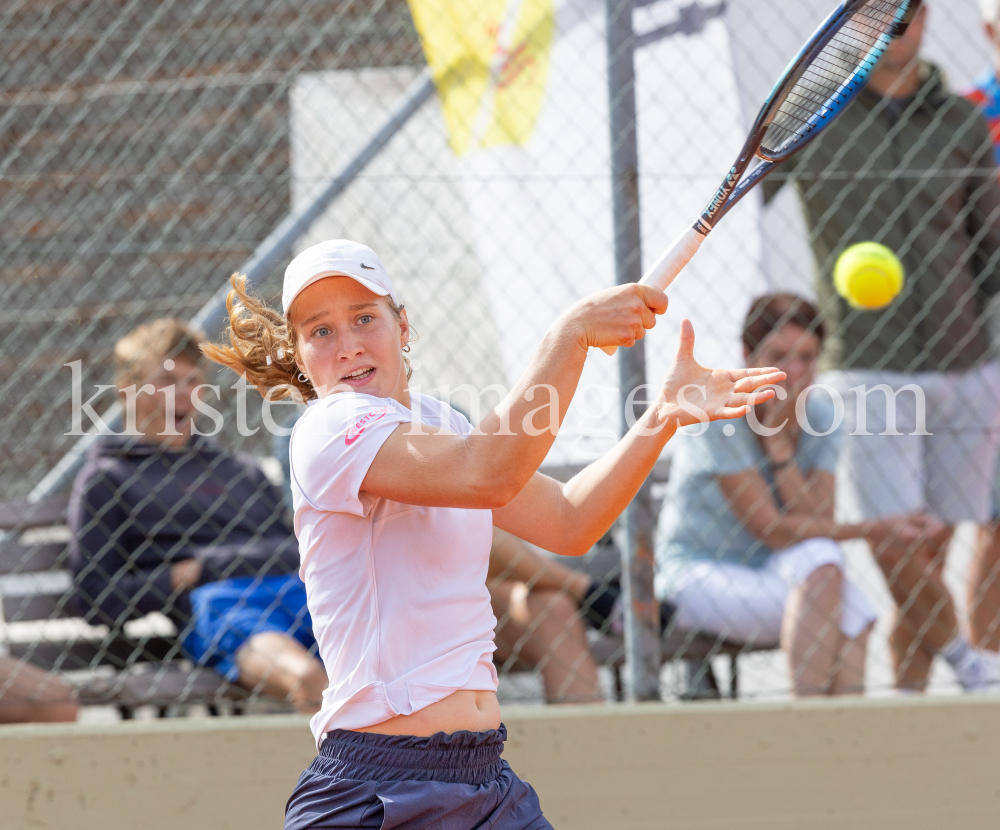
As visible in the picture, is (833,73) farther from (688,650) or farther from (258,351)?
(688,650)

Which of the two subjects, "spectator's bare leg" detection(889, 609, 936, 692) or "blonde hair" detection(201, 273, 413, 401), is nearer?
"blonde hair" detection(201, 273, 413, 401)

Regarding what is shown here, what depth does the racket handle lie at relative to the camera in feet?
5.41

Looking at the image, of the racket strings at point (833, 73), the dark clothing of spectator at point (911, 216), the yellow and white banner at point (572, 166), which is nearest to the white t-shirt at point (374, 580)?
the racket strings at point (833, 73)

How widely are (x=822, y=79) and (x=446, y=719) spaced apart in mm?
1372

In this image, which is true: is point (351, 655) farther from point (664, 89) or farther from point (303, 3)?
point (303, 3)

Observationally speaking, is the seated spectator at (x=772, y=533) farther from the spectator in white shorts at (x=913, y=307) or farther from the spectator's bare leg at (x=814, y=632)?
the spectator in white shorts at (x=913, y=307)

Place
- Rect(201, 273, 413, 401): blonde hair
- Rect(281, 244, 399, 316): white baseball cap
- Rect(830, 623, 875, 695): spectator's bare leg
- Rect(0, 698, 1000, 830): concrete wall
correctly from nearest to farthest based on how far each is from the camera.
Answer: Rect(281, 244, 399, 316): white baseball cap < Rect(201, 273, 413, 401): blonde hair < Rect(0, 698, 1000, 830): concrete wall < Rect(830, 623, 875, 695): spectator's bare leg

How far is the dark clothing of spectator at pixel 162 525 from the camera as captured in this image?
9.90ft

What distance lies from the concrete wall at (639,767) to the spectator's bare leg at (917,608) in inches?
12.7

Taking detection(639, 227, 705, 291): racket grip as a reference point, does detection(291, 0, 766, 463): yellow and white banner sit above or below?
above

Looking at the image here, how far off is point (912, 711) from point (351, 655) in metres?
1.99

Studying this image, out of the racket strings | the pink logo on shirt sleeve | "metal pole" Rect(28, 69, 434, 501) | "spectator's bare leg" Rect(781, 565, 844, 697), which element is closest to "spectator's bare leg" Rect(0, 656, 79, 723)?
"metal pole" Rect(28, 69, 434, 501)

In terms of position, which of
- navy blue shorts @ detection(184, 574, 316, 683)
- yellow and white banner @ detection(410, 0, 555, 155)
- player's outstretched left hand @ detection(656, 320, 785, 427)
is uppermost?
yellow and white banner @ detection(410, 0, 555, 155)

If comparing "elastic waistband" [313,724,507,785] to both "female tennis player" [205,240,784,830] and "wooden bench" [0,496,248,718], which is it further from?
"wooden bench" [0,496,248,718]
